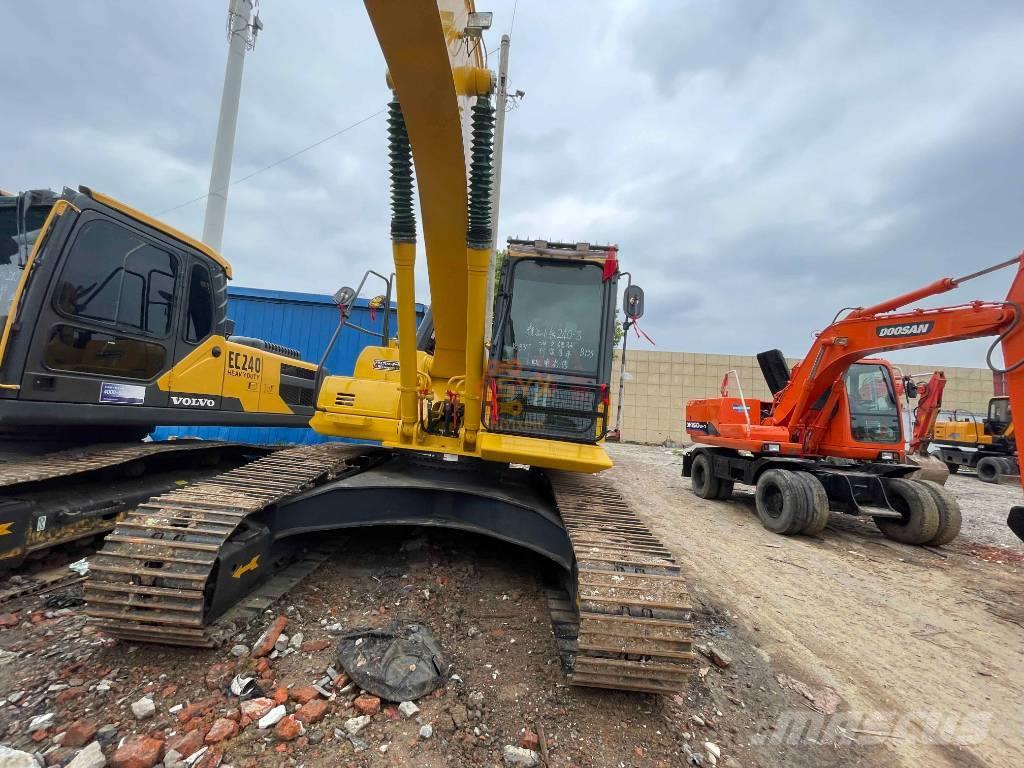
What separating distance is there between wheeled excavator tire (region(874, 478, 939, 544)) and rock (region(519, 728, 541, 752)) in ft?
21.5

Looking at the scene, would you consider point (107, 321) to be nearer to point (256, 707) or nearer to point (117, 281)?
point (117, 281)

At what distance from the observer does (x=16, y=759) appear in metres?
1.76

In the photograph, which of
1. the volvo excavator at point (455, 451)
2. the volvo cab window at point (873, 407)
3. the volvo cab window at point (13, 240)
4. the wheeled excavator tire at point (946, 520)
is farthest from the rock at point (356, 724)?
the volvo cab window at point (873, 407)

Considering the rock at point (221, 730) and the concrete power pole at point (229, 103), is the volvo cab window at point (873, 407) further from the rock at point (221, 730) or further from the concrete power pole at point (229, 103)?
the concrete power pole at point (229, 103)

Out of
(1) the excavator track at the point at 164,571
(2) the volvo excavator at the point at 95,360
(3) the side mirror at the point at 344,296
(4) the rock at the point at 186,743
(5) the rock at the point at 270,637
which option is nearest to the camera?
(4) the rock at the point at 186,743

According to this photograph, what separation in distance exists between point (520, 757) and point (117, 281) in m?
4.40

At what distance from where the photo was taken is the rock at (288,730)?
202cm

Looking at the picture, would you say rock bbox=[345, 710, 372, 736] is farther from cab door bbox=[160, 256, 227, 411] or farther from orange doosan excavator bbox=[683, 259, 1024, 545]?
orange doosan excavator bbox=[683, 259, 1024, 545]

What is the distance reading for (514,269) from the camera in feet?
13.4

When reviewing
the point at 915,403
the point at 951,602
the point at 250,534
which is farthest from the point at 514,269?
the point at 915,403

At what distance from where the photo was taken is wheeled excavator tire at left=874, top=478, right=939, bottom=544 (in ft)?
20.5

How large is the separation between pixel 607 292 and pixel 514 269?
2.59 feet

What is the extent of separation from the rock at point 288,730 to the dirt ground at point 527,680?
13mm

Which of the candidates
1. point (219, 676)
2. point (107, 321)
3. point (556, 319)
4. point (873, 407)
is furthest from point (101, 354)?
point (873, 407)
